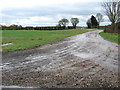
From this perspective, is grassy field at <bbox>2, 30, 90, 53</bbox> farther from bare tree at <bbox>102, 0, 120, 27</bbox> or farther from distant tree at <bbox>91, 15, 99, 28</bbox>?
distant tree at <bbox>91, 15, 99, 28</bbox>

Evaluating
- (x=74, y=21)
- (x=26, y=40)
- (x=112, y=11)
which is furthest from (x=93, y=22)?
(x=26, y=40)

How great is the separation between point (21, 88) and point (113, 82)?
2767mm

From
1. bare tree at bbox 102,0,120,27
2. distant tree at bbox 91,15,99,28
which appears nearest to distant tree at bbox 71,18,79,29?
distant tree at bbox 91,15,99,28

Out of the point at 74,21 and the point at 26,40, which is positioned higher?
the point at 74,21

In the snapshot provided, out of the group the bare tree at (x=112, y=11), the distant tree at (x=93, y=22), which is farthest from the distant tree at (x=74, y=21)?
the bare tree at (x=112, y=11)

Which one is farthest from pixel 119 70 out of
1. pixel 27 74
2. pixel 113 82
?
pixel 27 74

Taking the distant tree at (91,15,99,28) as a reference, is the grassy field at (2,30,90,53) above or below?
below

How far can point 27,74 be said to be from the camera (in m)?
4.64

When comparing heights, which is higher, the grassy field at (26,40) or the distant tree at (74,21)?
the distant tree at (74,21)

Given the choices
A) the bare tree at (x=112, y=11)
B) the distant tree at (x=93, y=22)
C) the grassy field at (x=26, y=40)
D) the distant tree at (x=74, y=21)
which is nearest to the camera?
the grassy field at (x=26, y=40)

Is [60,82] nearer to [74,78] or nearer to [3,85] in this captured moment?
[74,78]

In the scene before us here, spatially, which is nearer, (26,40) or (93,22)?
(26,40)

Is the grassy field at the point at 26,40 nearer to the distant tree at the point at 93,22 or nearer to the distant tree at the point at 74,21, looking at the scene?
the distant tree at the point at 93,22

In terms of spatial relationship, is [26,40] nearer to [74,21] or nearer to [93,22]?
[93,22]
